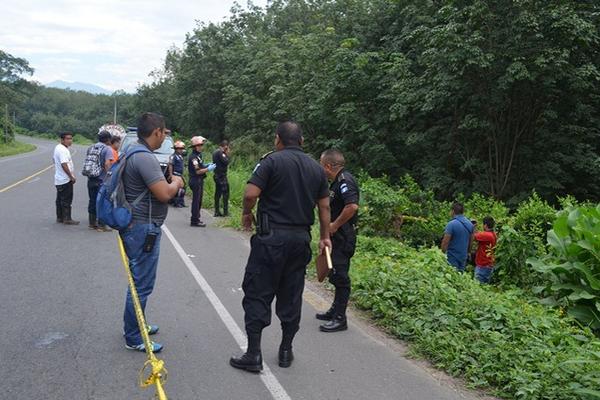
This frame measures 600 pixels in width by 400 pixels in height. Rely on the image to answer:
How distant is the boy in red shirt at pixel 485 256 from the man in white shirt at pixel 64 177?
7649mm

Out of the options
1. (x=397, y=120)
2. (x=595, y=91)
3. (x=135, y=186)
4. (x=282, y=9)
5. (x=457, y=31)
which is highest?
(x=282, y=9)

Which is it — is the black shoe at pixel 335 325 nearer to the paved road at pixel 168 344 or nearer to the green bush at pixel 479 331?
the paved road at pixel 168 344

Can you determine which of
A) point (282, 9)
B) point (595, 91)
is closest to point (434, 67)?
point (595, 91)

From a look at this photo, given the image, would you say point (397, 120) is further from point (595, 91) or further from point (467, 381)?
point (467, 381)

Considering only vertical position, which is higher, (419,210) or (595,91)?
(595,91)

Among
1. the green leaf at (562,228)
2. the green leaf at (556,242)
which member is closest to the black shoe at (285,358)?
the green leaf at (556,242)

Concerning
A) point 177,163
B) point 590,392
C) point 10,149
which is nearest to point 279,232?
point 590,392

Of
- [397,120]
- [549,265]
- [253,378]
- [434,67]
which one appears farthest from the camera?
[397,120]

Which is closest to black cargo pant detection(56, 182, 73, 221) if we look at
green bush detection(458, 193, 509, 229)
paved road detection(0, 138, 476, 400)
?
paved road detection(0, 138, 476, 400)

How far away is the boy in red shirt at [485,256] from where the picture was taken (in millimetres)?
9039

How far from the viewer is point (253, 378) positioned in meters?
4.37

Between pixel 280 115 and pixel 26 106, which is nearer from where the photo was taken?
pixel 280 115

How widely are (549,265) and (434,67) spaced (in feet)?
34.2

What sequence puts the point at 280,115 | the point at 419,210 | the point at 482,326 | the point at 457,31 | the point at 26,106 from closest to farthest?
the point at 482,326 < the point at 419,210 < the point at 457,31 < the point at 280,115 < the point at 26,106
